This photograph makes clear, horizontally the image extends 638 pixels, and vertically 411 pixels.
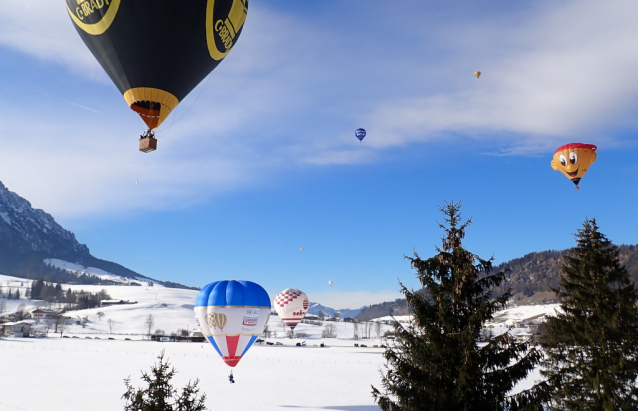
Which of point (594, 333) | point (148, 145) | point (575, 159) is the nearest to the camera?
point (594, 333)

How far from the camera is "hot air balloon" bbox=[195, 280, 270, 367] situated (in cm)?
2955

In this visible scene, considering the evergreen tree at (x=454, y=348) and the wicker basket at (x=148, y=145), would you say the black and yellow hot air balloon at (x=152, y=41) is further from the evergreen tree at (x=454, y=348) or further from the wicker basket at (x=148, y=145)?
the evergreen tree at (x=454, y=348)

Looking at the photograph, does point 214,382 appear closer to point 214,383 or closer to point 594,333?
point 214,383

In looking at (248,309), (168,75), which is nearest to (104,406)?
(248,309)

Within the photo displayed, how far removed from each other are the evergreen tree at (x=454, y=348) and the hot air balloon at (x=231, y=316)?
20374 millimetres

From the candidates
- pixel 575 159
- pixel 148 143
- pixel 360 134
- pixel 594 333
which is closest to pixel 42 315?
pixel 360 134

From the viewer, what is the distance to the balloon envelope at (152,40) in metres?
19.5

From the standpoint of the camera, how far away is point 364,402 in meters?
25.1

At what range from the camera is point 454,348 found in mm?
10055

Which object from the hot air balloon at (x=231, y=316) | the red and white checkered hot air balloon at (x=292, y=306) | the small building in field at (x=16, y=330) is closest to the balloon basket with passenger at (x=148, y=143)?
the hot air balloon at (x=231, y=316)

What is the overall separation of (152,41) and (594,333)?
20.4 meters

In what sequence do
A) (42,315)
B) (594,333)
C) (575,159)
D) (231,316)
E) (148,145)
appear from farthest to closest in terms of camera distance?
(42,315), (575,159), (231,316), (148,145), (594,333)

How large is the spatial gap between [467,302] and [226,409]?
1662cm

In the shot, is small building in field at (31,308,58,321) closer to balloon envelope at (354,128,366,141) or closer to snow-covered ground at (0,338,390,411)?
snow-covered ground at (0,338,390,411)
